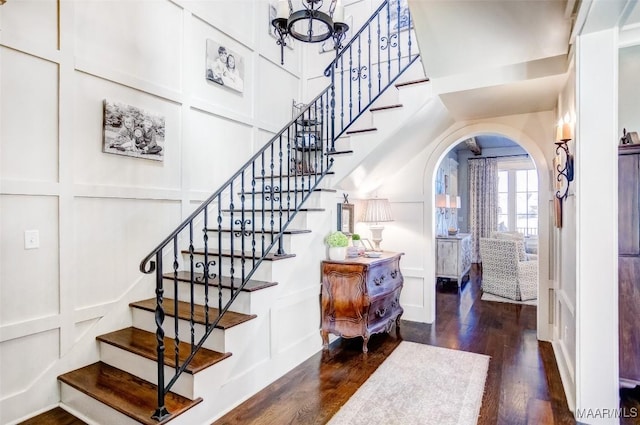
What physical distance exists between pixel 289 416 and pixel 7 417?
5.72 feet

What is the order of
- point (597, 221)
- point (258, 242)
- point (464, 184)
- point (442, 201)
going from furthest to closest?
point (464, 184) < point (442, 201) < point (258, 242) < point (597, 221)

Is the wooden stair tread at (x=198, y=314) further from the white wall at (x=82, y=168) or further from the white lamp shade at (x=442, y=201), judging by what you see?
the white lamp shade at (x=442, y=201)

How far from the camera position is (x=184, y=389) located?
214cm

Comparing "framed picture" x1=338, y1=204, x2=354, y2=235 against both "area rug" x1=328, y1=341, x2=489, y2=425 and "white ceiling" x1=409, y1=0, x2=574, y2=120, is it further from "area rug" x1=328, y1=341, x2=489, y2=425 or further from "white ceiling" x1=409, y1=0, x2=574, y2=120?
"white ceiling" x1=409, y1=0, x2=574, y2=120

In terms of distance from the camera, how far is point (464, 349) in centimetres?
343

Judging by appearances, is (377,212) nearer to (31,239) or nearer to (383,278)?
(383,278)

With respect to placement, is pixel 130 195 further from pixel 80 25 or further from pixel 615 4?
pixel 615 4

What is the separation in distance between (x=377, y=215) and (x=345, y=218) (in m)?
0.38

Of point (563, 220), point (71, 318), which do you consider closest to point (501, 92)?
point (563, 220)

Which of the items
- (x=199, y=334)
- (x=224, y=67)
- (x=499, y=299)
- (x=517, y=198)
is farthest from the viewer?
(x=517, y=198)

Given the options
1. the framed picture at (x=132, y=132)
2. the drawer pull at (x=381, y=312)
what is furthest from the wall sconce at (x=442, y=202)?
the framed picture at (x=132, y=132)

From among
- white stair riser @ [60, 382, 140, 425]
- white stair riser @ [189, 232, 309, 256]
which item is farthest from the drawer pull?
white stair riser @ [60, 382, 140, 425]

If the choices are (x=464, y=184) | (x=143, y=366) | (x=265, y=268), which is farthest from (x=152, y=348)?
(x=464, y=184)

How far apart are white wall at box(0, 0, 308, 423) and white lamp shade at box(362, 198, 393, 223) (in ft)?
5.80
